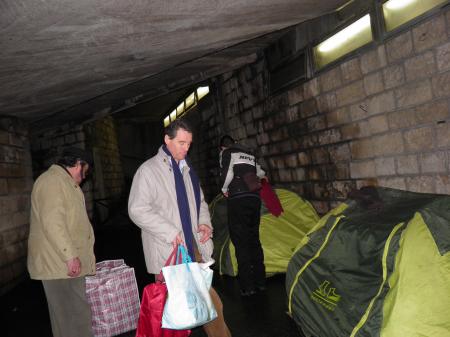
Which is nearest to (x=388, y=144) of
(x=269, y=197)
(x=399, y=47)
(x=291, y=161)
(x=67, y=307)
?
(x=399, y=47)

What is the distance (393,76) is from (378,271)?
6.10ft

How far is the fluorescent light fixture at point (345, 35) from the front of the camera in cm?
373

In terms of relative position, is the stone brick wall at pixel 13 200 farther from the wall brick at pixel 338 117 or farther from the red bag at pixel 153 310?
the wall brick at pixel 338 117

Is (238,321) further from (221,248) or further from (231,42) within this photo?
(231,42)

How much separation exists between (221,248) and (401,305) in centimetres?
302

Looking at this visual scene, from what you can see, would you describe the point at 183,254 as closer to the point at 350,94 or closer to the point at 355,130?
the point at 355,130

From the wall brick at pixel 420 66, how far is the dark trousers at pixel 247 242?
179cm

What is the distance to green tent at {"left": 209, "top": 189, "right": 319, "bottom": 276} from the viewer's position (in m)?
4.41

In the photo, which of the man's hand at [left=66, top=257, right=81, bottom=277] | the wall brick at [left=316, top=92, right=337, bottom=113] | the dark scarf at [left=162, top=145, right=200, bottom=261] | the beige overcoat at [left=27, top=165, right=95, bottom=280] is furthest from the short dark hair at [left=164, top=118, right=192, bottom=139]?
the wall brick at [left=316, top=92, right=337, bottom=113]

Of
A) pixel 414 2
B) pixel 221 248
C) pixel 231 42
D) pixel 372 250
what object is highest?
pixel 231 42

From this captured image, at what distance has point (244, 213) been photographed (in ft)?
13.1

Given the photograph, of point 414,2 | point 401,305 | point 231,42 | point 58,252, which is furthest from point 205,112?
point 401,305

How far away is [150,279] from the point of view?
519 centimetres

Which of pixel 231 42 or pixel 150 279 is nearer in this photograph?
pixel 231 42
